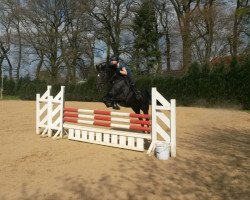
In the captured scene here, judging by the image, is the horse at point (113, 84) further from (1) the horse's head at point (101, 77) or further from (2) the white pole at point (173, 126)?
(2) the white pole at point (173, 126)

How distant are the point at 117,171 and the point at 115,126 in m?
2.37

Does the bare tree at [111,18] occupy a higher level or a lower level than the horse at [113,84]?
higher

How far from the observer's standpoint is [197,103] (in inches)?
984

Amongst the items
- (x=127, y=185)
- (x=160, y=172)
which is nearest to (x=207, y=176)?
(x=160, y=172)

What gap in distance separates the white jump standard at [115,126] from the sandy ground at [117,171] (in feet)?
0.82

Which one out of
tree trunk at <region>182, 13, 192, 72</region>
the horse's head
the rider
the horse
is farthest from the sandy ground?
tree trunk at <region>182, 13, 192, 72</region>

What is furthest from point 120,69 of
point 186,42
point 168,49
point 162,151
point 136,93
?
point 168,49

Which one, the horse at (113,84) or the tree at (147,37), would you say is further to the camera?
the tree at (147,37)

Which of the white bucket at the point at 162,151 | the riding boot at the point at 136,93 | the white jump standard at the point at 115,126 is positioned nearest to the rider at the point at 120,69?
the riding boot at the point at 136,93

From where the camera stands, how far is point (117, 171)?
6.29 m

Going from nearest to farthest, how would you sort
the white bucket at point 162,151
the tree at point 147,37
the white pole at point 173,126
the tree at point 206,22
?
the white bucket at point 162,151 → the white pole at point 173,126 → the tree at point 206,22 → the tree at point 147,37

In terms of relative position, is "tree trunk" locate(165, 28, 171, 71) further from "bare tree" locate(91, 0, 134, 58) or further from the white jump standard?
the white jump standard

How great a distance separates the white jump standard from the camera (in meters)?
7.66

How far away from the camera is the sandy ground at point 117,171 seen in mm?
5195
